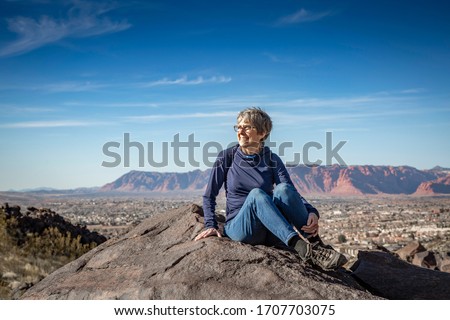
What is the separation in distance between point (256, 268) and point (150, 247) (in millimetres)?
1957

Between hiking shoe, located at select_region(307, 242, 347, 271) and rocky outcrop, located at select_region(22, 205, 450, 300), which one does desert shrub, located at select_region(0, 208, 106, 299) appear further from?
hiking shoe, located at select_region(307, 242, 347, 271)

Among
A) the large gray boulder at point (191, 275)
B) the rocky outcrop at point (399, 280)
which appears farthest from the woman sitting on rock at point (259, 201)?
Result: the rocky outcrop at point (399, 280)

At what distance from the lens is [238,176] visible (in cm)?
612

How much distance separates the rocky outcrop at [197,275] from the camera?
4.87 meters

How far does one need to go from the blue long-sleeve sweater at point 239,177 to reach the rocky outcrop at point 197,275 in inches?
23.0

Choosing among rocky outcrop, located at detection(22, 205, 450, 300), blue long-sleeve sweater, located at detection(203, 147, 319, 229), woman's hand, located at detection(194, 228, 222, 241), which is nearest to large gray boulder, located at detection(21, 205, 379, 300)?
rocky outcrop, located at detection(22, 205, 450, 300)

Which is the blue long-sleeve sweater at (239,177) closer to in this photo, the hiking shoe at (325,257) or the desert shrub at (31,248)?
the hiking shoe at (325,257)

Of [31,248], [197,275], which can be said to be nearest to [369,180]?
[31,248]

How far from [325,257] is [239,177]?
1.54m

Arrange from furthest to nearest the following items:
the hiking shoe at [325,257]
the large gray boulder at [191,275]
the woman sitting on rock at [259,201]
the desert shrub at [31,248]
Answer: the desert shrub at [31,248]
the woman sitting on rock at [259,201]
the hiking shoe at [325,257]
the large gray boulder at [191,275]

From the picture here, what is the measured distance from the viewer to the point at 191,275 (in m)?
5.08

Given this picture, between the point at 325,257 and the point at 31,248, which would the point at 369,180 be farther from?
the point at 325,257

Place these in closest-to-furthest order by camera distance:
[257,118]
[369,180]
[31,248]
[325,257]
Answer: [325,257] < [257,118] < [31,248] < [369,180]
